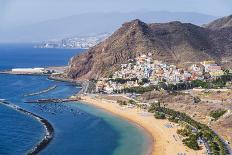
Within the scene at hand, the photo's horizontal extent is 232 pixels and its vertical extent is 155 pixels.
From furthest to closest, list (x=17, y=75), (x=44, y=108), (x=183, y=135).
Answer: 1. (x=17, y=75)
2. (x=44, y=108)
3. (x=183, y=135)

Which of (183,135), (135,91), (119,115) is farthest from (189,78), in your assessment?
(183,135)

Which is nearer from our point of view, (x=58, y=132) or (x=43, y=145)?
(x=43, y=145)

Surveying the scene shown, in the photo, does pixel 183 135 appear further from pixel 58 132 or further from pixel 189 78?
pixel 189 78

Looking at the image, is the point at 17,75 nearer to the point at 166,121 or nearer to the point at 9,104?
the point at 9,104

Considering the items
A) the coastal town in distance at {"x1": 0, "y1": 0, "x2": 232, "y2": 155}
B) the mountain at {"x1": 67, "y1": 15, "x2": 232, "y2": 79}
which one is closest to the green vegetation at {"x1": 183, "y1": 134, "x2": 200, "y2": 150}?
the coastal town in distance at {"x1": 0, "y1": 0, "x2": 232, "y2": 155}

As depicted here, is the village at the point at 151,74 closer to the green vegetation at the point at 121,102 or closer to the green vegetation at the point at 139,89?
the green vegetation at the point at 139,89

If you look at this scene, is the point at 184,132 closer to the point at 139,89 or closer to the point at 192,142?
the point at 192,142

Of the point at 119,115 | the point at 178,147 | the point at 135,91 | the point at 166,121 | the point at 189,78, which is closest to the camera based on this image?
the point at 178,147

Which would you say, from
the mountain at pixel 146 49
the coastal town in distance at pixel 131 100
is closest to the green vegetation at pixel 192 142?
the coastal town in distance at pixel 131 100
